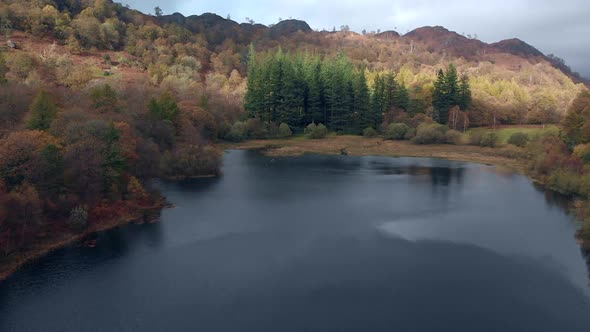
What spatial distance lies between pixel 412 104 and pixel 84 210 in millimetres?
67654

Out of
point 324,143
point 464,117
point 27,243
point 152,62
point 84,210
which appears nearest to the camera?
point 27,243

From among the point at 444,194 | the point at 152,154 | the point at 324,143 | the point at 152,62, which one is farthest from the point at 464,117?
the point at 152,62

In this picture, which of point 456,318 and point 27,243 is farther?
point 27,243

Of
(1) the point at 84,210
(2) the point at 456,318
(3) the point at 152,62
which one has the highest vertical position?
(3) the point at 152,62

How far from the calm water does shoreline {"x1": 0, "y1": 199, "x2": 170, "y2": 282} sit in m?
0.84

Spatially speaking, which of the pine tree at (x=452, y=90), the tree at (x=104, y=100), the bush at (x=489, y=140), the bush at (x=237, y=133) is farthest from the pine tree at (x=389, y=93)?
the tree at (x=104, y=100)

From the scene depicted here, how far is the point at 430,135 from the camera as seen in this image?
244 ft

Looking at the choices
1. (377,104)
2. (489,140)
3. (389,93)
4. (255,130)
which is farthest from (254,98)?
(489,140)

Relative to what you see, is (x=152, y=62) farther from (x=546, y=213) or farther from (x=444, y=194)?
(x=546, y=213)

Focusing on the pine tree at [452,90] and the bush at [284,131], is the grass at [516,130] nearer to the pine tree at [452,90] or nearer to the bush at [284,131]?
the pine tree at [452,90]

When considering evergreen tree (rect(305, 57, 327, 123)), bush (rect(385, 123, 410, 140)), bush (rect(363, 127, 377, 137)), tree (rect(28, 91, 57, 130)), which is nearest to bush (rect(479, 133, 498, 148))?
bush (rect(385, 123, 410, 140))

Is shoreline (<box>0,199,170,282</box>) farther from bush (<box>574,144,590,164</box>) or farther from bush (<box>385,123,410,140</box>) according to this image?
bush (<box>385,123,410,140</box>)

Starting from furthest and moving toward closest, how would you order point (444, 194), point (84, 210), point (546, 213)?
point (444, 194), point (546, 213), point (84, 210)

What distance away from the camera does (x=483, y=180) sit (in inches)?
1953
